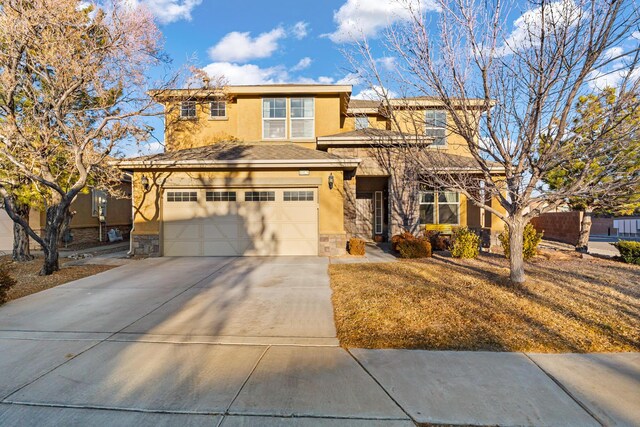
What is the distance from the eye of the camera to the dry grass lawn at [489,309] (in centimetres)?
396

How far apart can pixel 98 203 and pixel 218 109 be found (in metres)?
9.04

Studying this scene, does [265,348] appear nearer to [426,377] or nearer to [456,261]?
[426,377]

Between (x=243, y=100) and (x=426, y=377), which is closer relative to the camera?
(x=426, y=377)

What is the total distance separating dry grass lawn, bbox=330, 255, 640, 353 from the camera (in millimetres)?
3965

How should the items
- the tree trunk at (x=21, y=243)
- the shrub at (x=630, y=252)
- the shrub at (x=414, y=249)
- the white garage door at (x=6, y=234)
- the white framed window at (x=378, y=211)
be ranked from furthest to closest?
the white framed window at (x=378, y=211) < the white garage door at (x=6, y=234) < the tree trunk at (x=21, y=243) < the shrub at (x=414, y=249) < the shrub at (x=630, y=252)

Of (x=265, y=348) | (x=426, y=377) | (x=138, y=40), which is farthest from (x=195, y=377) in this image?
(x=138, y=40)

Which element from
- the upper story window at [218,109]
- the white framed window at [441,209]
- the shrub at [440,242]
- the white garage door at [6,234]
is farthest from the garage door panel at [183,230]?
the white garage door at [6,234]

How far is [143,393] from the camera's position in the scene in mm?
2980

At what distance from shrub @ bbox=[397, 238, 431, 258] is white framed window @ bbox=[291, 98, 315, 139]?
6.20 metres

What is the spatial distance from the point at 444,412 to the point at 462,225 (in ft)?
37.8

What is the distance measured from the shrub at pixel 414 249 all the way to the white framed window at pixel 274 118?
6904 millimetres

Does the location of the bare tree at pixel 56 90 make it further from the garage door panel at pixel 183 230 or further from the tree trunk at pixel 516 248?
the tree trunk at pixel 516 248

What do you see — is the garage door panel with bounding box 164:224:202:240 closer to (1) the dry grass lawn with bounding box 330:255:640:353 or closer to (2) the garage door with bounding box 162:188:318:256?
(2) the garage door with bounding box 162:188:318:256

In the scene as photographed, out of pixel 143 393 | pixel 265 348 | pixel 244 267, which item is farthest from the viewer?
pixel 244 267
